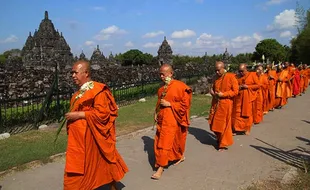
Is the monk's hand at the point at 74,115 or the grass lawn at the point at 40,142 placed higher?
the monk's hand at the point at 74,115

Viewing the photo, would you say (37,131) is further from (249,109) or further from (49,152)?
(249,109)

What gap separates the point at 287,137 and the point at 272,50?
53012 millimetres

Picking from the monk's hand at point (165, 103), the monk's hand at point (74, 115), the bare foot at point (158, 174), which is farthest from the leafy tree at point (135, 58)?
the monk's hand at point (74, 115)

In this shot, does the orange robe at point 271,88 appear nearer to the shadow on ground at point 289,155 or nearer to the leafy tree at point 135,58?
the shadow on ground at point 289,155

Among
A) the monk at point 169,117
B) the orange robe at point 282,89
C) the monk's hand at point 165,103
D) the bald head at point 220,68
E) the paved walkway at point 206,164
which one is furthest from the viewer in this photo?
the orange robe at point 282,89

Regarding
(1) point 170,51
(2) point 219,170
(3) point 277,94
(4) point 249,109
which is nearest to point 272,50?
(1) point 170,51

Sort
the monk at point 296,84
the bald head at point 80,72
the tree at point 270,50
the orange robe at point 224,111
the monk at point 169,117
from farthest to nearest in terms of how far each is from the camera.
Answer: the tree at point 270,50 → the monk at point 296,84 → the orange robe at point 224,111 → the monk at point 169,117 → the bald head at point 80,72

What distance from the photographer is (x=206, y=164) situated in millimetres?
6281

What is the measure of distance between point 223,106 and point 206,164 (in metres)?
1.63

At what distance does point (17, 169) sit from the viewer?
577 centimetres

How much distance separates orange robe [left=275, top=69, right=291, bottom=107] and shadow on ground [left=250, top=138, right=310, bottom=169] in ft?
22.5

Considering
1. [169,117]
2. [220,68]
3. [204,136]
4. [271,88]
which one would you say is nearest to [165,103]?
[169,117]

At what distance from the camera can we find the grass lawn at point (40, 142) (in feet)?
20.9

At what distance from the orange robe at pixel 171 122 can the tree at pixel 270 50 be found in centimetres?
5383
